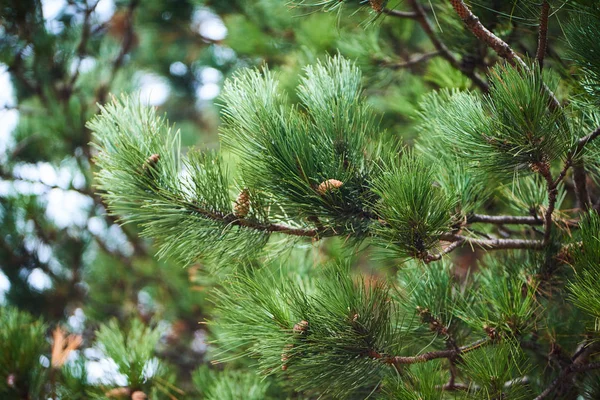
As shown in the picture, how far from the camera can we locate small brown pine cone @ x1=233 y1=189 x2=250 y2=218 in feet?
2.48

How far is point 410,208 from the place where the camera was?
68 centimetres

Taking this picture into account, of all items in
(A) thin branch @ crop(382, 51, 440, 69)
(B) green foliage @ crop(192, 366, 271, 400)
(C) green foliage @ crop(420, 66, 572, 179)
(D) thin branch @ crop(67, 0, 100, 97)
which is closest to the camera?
(C) green foliage @ crop(420, 66, 572, 179)

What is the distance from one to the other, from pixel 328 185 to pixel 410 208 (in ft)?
0.33

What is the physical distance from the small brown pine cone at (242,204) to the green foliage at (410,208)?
0.53ft

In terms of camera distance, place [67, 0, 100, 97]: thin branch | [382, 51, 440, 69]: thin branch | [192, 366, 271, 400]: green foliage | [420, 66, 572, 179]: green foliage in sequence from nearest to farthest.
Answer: [420, 66, 572, 179]: green foliage → [192, 366, 271, 400]: green foliage → [382, 51, 440, 69]: thin branch → [67, 0, 100, 97]: thin branch

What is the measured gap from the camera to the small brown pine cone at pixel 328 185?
71cm

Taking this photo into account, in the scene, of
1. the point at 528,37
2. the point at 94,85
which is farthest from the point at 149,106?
the point at 94,85

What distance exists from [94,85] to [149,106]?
0.99 metres

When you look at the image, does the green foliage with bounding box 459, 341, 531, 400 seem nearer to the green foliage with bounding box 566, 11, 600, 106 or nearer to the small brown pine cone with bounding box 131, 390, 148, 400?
the green foliage with bounding box 566, 11, 600, 106

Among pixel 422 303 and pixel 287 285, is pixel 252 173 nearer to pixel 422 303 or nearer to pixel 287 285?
pixel 287 285

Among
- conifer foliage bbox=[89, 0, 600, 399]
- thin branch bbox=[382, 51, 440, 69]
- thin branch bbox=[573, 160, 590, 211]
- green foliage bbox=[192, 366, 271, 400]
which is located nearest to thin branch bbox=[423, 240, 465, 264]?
conifer foliage bbox=[89, 0, 600, 399]

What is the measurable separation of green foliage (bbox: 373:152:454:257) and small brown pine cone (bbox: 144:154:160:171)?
0.28 meters

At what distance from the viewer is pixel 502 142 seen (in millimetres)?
688

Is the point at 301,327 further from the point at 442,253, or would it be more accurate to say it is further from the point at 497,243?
the point at 497,243
